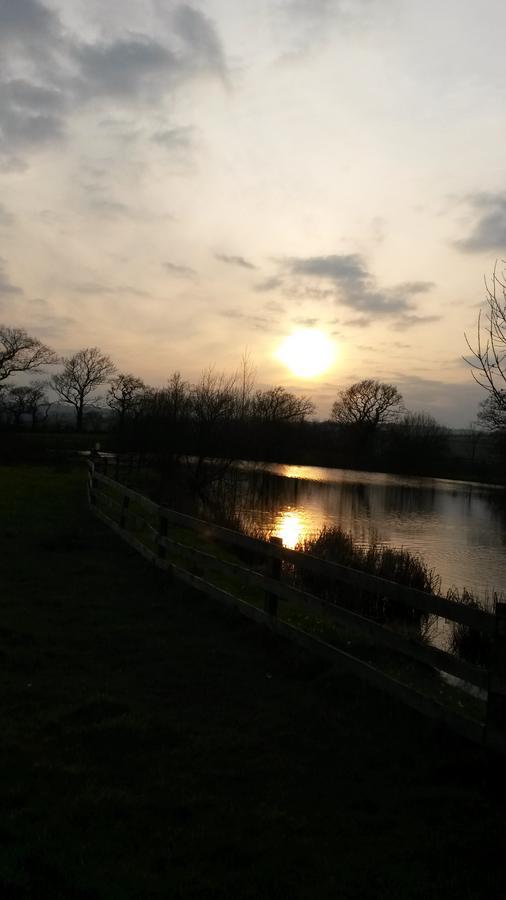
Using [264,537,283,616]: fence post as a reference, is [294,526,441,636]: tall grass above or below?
below

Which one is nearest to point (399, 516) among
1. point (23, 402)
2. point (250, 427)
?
point (250, 427)

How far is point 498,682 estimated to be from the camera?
15.0 feet

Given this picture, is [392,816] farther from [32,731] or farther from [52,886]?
[32,731]

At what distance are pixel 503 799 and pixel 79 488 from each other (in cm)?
2475

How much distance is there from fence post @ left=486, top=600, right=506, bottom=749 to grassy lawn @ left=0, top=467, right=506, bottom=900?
25 cm

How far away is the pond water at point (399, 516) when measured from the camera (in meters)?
22.3

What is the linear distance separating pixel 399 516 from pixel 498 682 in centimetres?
3117

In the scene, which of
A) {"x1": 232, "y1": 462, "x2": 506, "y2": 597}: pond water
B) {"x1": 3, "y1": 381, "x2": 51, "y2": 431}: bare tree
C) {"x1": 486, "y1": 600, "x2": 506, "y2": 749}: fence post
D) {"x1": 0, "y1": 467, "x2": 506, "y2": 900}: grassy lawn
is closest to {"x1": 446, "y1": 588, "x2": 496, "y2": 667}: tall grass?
{"x1": 0, "y1": 467, "x2": 506, "y2": 900}: grassy lawn

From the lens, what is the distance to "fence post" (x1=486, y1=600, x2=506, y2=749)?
4.54 m

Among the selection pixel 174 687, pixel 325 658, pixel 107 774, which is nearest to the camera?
pixel 107 774

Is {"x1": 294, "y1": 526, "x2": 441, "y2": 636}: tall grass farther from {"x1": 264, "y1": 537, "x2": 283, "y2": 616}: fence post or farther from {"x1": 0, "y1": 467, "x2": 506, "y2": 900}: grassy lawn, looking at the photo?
{"x1": 0, "y1": 467, "x2": 506, "y2": 900}: grassy lawn

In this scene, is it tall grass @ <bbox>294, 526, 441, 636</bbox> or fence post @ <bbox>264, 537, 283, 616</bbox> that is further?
tall grass @ <bbox>294, 526, 441, 636</bbox>

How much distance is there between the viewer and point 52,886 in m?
3.17

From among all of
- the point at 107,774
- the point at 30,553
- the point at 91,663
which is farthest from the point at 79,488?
the point at 107,774
